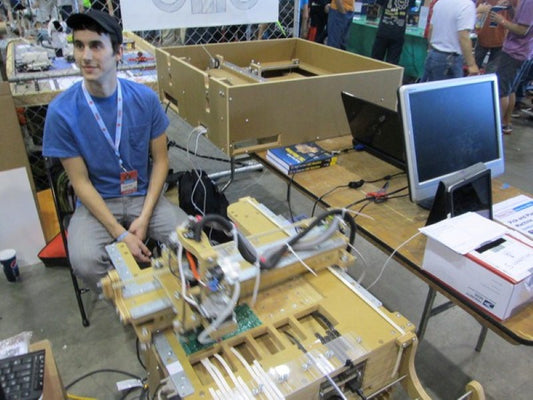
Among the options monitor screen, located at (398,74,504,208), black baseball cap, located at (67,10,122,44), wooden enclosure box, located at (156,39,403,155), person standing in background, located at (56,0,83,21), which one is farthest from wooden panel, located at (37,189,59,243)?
monitor screen, located at (398,74,504,208)

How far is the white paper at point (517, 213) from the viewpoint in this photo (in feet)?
4.36

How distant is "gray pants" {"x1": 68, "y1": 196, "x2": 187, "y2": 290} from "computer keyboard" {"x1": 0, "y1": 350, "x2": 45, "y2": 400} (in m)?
0.50

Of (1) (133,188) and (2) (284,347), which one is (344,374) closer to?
(2) (284,347)

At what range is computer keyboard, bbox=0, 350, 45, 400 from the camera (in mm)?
986

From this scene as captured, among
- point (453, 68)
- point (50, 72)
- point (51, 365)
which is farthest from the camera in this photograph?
point (453, 68)

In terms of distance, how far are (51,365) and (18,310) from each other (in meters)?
0.97

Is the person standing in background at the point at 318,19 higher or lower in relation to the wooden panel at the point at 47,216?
higher

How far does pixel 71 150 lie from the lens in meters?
1.58

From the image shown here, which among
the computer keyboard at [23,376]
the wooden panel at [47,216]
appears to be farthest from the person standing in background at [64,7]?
the computer keyboard at [23,376]

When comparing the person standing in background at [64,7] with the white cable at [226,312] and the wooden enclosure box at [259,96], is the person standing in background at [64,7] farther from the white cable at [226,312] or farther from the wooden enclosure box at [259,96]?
the white cable at [226,312]

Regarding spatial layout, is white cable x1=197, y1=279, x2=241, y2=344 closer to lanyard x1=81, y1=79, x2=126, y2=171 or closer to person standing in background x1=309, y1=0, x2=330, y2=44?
lanyard x1=81, y1=79, x2=126, y2=171

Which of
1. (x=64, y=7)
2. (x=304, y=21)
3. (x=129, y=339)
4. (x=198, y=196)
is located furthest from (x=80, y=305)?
(x=304, y=21)

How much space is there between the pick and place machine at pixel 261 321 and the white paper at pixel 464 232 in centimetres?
25

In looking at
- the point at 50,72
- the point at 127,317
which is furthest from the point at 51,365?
the point at 50,72
